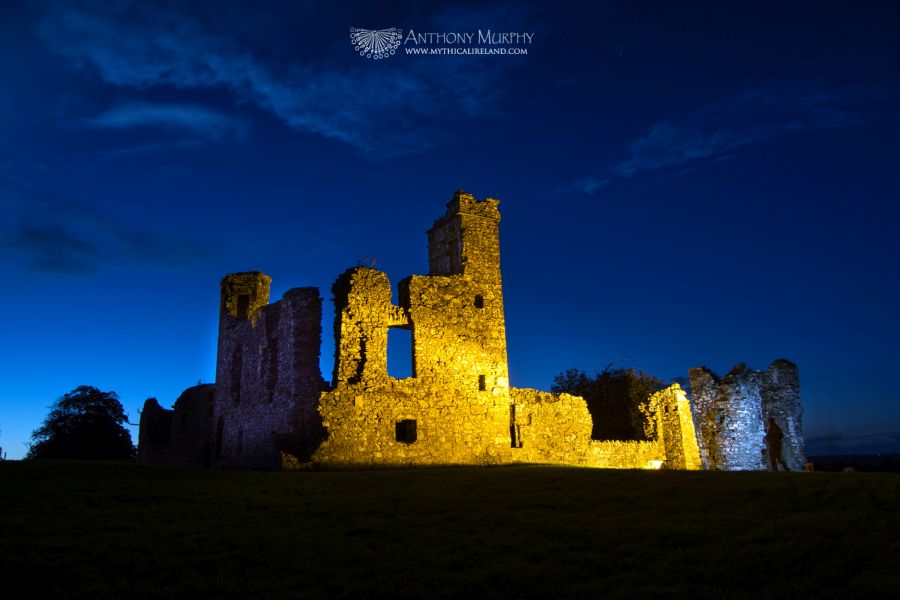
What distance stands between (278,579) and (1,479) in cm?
1002

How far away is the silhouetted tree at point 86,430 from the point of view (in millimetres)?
39031

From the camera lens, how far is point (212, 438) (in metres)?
28.1

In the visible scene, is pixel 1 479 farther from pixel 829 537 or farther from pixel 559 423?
pixel 559 423

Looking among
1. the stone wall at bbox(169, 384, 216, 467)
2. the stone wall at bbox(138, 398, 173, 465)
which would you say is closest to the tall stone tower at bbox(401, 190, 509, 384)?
the stone wall at bbox(169, 384, 216, 467)

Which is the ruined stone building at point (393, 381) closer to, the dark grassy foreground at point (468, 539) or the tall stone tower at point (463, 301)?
the tall stone tower at point (463, 301)

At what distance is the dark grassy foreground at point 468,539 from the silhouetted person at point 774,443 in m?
9.27

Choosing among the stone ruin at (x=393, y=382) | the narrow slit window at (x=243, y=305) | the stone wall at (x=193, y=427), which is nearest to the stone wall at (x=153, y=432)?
the stone wall at (x=193, y=427)

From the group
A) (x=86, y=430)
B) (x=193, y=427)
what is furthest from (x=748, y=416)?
(x=86, y=430)

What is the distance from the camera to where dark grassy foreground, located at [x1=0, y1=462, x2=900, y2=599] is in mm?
6742

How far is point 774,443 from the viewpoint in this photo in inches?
843

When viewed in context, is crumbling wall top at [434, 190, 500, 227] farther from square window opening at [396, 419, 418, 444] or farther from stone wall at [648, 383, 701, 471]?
stone wall at [648, 383, 701, 471]

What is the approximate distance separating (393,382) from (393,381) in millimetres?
34

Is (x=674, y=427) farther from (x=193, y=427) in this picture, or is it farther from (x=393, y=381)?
(x=193, y=427)

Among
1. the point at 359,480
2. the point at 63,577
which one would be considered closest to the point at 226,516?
the point at 63,577
